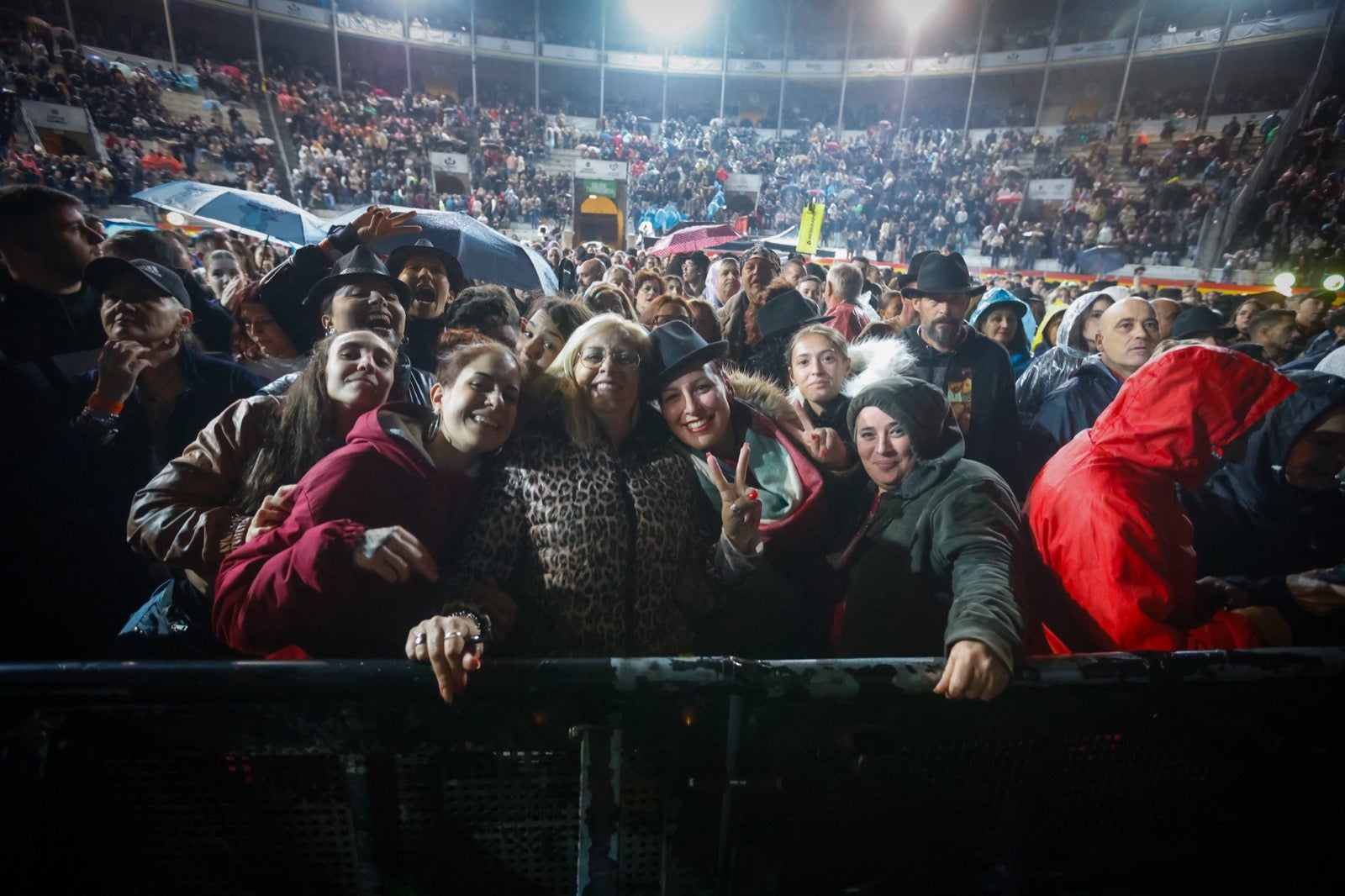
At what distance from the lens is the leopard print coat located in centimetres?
207

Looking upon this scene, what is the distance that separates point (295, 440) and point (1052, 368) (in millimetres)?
4927

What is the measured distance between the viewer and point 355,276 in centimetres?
315

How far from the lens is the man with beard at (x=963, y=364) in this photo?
3.77 meters

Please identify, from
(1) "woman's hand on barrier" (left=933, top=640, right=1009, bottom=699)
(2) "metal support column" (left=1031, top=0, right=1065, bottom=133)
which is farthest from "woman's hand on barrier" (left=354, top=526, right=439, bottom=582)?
(2) "metal support column" (left=1031, top=0, right=1065, bottom=133)

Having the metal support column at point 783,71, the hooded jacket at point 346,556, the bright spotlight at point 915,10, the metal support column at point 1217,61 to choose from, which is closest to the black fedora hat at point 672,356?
the hooded jacket at point 346,556

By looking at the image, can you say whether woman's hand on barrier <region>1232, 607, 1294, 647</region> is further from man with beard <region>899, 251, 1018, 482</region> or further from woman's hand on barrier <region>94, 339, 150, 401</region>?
woman's hand on barrier <region>94, 339, 150, 401</region>

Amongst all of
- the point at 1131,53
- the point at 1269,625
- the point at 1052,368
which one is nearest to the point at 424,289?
the point at 1269,625

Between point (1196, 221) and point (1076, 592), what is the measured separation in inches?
1065

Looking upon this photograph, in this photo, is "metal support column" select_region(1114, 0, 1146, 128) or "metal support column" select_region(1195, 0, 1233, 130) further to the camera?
"metal support column" select_region(1114, 0, 1146, 128)

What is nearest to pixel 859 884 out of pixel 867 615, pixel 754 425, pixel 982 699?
pixel 982 699

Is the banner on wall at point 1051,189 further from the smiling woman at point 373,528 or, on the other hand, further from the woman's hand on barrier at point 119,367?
the woman's hand on barrier at point 119,367

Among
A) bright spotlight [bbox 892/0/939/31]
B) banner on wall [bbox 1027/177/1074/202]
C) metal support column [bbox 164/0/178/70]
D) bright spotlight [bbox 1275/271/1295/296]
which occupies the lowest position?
bright spotlight [bbox 1275/271/1295/296]

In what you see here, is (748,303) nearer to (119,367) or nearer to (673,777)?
(119,367)

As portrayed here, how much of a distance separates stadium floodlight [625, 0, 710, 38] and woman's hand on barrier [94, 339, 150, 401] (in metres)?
49.2
